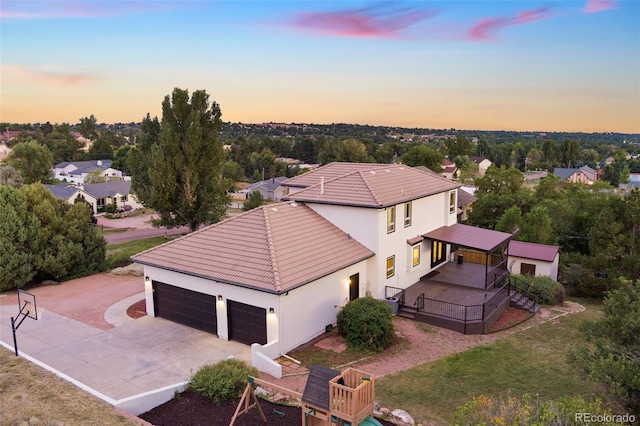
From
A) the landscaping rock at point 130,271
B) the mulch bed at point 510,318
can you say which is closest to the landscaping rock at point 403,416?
the mulch bed at point 510,318

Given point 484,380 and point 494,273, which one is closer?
point 484,380

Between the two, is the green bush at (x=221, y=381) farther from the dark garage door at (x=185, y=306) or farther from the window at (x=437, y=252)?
the window at (x=437, y=252)

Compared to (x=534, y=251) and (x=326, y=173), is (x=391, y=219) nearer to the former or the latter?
(x=326, y=173)

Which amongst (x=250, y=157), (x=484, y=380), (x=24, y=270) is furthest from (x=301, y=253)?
(x=250, y=157)

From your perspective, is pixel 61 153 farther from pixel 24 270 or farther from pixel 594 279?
pixel 594 279

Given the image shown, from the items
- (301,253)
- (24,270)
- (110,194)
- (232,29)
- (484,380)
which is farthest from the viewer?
(110,194)

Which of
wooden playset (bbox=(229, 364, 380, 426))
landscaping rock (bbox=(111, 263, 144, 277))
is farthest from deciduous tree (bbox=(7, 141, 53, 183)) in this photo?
wooden playset (bbox=(229, 364, 380, 426))
